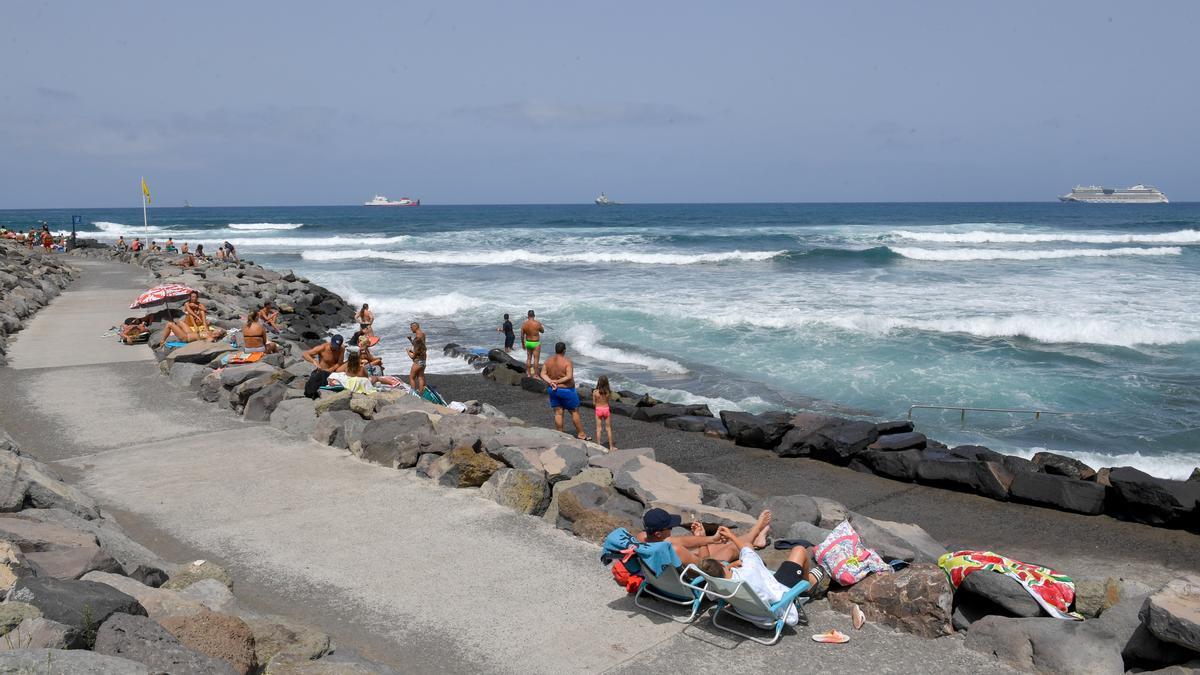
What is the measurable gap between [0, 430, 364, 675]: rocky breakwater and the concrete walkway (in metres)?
0.51

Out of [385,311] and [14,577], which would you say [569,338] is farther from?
[14,577]

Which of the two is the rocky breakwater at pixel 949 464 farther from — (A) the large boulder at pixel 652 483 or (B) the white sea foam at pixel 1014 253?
(B) the white sea foam at pixel 1014 253

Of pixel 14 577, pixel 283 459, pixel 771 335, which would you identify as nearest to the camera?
pixel 14 577

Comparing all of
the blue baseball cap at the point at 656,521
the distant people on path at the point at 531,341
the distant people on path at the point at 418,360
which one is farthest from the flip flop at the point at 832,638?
the distant people on path at the point at 531,341

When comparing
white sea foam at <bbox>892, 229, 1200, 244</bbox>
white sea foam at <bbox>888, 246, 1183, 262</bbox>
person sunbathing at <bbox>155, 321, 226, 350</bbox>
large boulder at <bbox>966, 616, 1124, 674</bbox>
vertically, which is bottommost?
large boulder at <bbox>966, 616, 1124, 674</bbox>

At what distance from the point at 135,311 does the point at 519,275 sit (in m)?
20.8

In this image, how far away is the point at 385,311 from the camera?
27172 mm

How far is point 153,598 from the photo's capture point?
4.59 meters

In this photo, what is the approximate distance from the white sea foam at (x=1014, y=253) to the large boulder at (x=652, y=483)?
3965 centimetres

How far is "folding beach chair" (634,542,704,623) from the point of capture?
5.30 meters

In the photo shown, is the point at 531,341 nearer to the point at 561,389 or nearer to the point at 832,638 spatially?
the point at 561,389

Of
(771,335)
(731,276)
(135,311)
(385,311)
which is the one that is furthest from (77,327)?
(731,276)

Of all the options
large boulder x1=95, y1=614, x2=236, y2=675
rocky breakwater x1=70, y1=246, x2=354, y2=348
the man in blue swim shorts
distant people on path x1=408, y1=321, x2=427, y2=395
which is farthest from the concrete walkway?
rocky breakwater x1=70, y1=246, x2=354, y2=348

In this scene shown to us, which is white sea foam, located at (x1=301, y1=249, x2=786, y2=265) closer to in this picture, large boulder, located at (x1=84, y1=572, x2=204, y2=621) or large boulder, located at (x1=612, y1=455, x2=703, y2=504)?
large boulder, located at (x1=612, y1=455, x2=703, y2=504)
